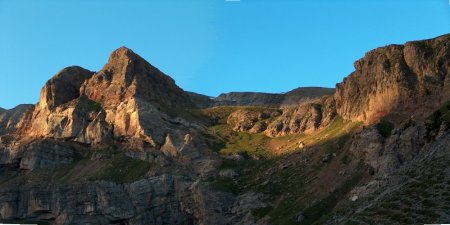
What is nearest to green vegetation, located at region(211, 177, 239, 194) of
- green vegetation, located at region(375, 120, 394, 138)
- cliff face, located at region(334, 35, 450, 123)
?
cliff face, located at region(334, 35, 450, 123)

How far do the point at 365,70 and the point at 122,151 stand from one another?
5554 cm

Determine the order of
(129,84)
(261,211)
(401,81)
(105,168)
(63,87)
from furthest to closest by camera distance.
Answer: (63,87) < (129,84) < (105,168) < (401,81) < (261,211)

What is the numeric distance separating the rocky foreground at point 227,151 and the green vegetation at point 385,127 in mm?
315

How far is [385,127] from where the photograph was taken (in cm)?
11281

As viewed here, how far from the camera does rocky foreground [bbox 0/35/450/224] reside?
102 m

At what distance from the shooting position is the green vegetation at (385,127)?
111 meters

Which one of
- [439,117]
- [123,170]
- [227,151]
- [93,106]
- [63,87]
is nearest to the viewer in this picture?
[439,117]

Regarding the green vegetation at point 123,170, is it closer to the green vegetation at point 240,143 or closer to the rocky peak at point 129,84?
the green vegetation at point 240,143

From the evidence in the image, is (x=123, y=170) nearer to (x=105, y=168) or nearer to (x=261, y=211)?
(x=105, y=168)

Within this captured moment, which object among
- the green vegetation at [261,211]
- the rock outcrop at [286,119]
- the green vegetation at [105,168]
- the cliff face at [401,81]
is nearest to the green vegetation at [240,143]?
the rock outcrop at [286,119]

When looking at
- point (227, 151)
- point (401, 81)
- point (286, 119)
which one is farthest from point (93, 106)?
point (401, 81)

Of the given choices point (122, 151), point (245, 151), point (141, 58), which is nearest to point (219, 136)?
point (245, 151)

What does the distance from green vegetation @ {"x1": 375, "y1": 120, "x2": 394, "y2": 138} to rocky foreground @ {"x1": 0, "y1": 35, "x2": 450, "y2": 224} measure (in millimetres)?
315

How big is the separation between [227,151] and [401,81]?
42427 mm
